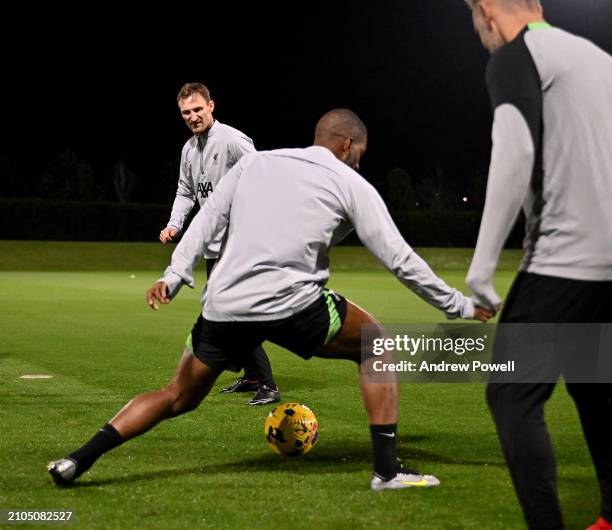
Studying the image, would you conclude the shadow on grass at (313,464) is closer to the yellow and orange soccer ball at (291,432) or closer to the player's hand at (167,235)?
the yellow and orange soccer ball at (291,432)

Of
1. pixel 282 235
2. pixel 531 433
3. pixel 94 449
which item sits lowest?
pixel 94 449

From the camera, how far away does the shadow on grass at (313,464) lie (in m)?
5.93

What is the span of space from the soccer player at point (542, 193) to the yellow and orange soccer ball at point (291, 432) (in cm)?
263

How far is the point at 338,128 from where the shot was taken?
18.1 ft

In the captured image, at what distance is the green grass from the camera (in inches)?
200

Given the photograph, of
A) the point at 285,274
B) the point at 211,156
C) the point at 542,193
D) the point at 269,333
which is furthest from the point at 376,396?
the point at 211,156

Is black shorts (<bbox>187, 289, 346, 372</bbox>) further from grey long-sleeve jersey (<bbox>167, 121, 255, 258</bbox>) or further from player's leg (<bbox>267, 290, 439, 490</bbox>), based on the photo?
grey long-sleeve jersey (<bbox>167, 121, 255, 258</bbox>)

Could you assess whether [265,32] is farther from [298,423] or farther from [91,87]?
[298,423]

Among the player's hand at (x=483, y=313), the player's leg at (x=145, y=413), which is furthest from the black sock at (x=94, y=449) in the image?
the player's hand at (x=483, y=313)

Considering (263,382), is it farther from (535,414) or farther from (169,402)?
(535,414)

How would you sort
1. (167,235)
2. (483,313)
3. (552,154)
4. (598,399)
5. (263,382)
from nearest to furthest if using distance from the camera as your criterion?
(552,154)
(598,399)
(483,313)
(167,235)
(263,382)

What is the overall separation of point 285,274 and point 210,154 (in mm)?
3845

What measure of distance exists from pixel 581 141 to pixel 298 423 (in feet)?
10.5

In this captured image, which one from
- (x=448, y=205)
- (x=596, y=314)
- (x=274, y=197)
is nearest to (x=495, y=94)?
(x=596, y=314)
